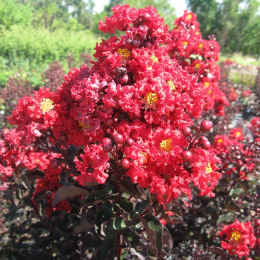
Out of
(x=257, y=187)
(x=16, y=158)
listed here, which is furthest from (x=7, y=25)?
(x=257, y=187)

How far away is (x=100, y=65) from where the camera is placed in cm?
137

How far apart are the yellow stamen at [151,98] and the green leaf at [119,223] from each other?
65 centimetres

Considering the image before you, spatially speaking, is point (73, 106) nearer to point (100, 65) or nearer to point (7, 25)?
point (100, 65)

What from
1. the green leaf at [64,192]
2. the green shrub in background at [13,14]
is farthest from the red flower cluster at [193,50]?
the green shrub in background at [13,14]

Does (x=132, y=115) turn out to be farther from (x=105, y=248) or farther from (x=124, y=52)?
(x=105, y=248)

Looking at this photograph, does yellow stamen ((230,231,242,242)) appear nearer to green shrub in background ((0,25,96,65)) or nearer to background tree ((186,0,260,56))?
background tree ((186,0,260,56))

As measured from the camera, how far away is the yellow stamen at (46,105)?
137cm

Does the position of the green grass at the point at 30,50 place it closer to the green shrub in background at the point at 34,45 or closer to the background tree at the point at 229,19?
the green shrub in background at the point at 34,45

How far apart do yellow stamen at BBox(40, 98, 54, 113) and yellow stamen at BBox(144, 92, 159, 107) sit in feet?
1.83

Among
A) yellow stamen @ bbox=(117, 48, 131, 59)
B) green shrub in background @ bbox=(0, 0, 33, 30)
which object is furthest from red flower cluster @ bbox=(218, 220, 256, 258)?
green shrub in background @ bbox=(0, 0, 33, 30)

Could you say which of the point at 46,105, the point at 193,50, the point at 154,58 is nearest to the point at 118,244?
the point at 46,105

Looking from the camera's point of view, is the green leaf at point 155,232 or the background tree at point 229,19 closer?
the green leaf at point 155,232

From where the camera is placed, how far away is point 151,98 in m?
1.20

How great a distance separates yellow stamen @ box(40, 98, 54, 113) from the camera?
1.37 m
